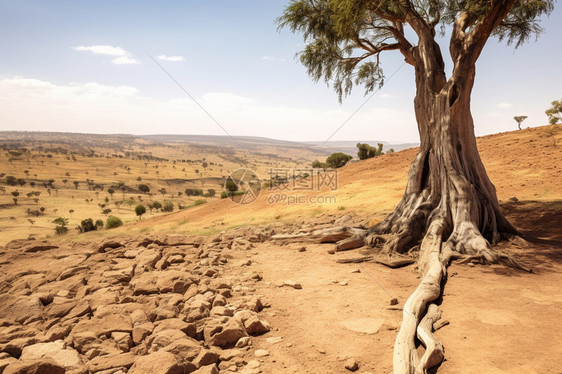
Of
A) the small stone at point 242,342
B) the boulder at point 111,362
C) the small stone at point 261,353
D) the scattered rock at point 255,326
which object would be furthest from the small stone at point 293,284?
the boulder at point 111,362

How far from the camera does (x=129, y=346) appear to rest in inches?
155

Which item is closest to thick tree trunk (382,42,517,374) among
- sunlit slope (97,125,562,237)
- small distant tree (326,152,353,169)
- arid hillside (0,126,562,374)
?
arid hillside (0,126,562,374)

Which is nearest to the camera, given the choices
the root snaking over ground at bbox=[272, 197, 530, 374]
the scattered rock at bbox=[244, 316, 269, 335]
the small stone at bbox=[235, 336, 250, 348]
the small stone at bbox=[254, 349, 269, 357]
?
the root snaking over ground at bbox=[272, 197, 530, 374]

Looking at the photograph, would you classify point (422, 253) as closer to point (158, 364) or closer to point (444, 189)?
point (444, 189)

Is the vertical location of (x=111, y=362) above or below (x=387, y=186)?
below

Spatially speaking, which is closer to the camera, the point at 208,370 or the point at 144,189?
the point at 208,370

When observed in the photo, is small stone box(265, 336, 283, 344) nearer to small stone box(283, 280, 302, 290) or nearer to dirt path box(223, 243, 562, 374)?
dirt path box(223, 243, 562, 374)

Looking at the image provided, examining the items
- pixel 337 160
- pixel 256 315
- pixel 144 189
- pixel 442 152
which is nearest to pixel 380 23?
pixel 442 152

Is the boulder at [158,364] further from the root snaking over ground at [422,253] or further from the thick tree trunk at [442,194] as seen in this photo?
the thick tree trunk at [442,194]

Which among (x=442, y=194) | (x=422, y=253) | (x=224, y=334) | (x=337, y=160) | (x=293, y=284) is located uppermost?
(x=337, y=160)

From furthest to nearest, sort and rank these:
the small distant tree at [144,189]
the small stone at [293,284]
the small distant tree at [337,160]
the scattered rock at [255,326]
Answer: the small distant tree at [144,189] → the small distant tree at [337,160] → the small stone at [293,284] → the scattered rock at [255,326]

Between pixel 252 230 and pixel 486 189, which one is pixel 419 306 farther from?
pixel 252 230

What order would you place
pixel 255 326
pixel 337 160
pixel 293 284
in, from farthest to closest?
pixel 337 160
pixel 293 284
pixel 255 326

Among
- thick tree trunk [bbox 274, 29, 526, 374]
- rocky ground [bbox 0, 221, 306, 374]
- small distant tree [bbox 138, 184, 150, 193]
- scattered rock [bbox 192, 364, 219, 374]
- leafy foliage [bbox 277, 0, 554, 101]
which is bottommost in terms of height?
small distant tree [bbox 138, 184, 150, 193]
